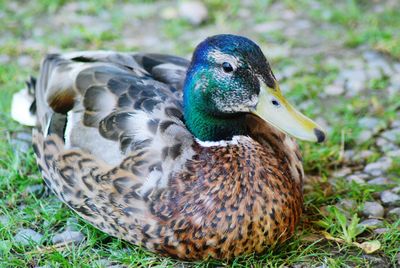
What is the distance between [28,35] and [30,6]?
490 millimetres

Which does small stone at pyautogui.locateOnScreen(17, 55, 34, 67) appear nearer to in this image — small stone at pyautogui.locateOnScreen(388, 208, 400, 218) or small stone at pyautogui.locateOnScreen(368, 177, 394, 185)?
small stone at pyautogui.locateOnScreen(368, 177, 394, 185)

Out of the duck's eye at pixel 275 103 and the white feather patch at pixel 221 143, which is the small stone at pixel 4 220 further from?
the duck's eye at pixel 275 103

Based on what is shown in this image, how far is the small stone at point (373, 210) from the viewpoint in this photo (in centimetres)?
344

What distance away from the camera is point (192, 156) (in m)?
2.99

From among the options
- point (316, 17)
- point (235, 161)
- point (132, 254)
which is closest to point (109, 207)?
point (132, 254)

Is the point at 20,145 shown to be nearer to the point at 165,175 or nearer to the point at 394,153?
the point at 165,175

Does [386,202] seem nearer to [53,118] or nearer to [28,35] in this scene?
[53,118]

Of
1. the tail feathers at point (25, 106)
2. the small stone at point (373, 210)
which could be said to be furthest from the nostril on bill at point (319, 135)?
the tail feathers at point (25, 106)

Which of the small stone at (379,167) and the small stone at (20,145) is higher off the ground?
the small stone at (379,167)

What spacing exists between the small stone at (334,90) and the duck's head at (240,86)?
5.83 feet

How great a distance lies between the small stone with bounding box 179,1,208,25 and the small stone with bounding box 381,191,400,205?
98.9 inches

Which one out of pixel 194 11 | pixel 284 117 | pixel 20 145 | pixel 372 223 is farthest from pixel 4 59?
pixel 372 223

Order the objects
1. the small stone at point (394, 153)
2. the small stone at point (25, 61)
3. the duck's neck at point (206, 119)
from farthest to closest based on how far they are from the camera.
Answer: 1. the small stone at point (25, 61)
2. the small stone at point (394, 153)
3. the duck's neck at point (206, 119)

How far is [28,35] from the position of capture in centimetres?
543
